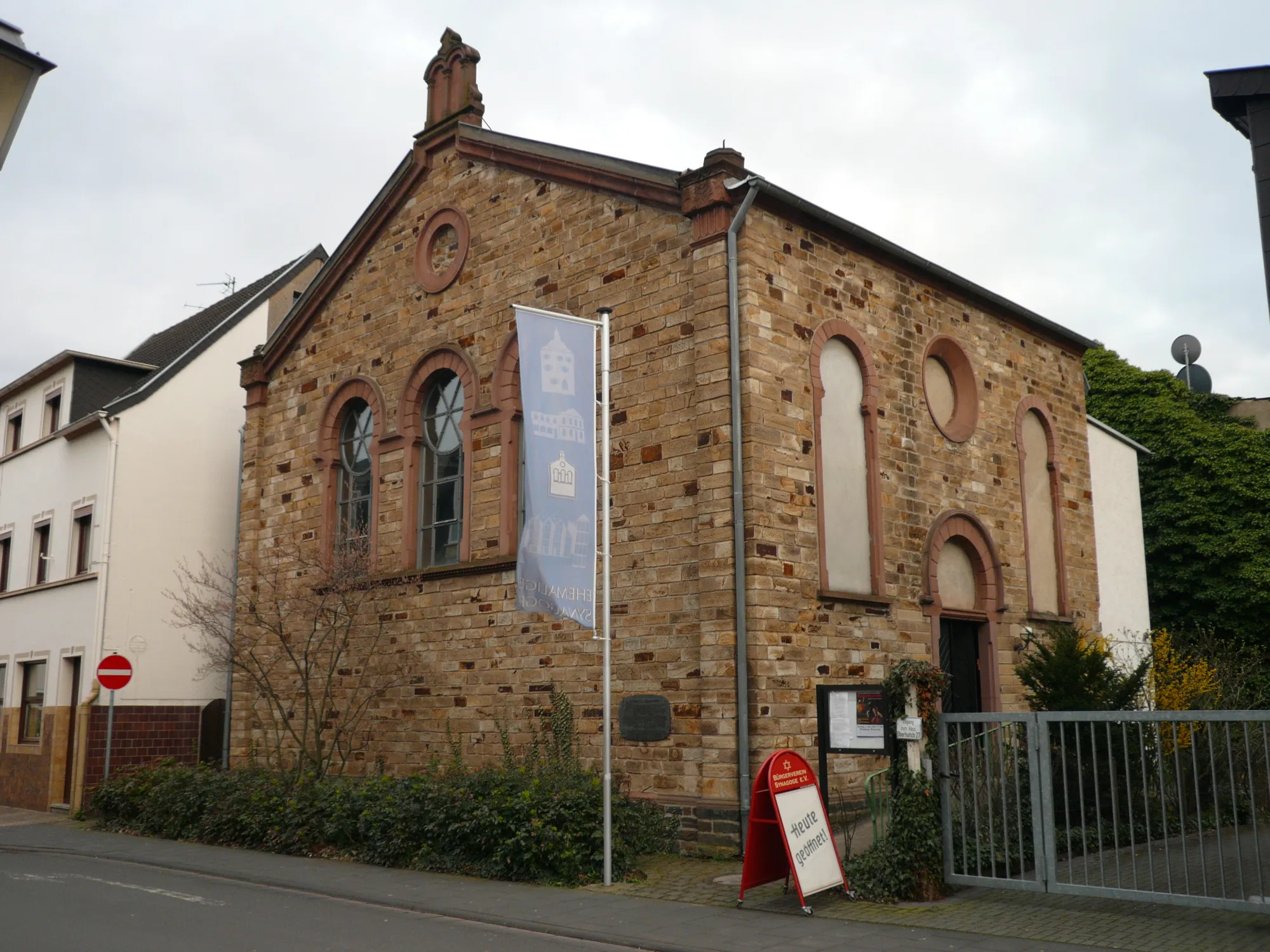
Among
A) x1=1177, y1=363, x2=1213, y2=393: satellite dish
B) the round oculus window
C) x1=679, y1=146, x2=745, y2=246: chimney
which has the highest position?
x1=1177, y1=363, x2=1213, y2=393: satellite dish

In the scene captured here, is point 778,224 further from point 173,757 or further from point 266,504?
point 173,757

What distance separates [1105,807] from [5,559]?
22108 mm

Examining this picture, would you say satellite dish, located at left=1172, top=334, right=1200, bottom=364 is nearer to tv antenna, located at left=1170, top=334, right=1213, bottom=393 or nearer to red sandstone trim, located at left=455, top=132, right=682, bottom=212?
tv antenna, located at left=1170, top=334, right=1213, bottom=393

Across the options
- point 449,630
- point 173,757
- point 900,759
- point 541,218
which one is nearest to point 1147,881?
point 900,759

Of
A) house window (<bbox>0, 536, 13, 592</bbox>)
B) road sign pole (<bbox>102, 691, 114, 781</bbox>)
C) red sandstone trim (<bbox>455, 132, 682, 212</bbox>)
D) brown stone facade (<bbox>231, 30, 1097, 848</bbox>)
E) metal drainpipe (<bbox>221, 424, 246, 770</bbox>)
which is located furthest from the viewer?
house window (<bbox>0, 536, 13, 592</bbox>)

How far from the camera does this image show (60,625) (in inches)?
Result: 861

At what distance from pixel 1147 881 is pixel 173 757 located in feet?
53.8

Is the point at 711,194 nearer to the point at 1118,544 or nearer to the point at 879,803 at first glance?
the point at 879,803

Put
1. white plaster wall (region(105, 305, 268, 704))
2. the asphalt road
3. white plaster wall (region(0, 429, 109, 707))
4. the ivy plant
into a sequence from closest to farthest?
1. the asphalt road
2. white plaster wall (region(105, 305, 268, 704))
3. white plaster wall (region(0, 429, 109, 707))
4. the ivy plant

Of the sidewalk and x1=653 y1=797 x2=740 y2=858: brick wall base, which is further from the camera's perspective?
x1=653 y1=797 x2=740 y2=858: brick wall base

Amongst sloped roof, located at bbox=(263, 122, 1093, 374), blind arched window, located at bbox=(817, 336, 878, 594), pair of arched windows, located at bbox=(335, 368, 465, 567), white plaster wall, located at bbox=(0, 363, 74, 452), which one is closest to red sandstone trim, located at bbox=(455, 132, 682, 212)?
sloped roof, located at bbox=(263, 122, 1093, 374)

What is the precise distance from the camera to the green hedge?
37.7 feet

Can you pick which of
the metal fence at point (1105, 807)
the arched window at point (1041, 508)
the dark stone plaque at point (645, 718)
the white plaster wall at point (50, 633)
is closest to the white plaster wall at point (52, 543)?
the white plaster wall at point (50, 633)

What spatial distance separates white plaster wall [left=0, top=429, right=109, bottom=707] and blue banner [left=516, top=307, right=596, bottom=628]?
13.0m
